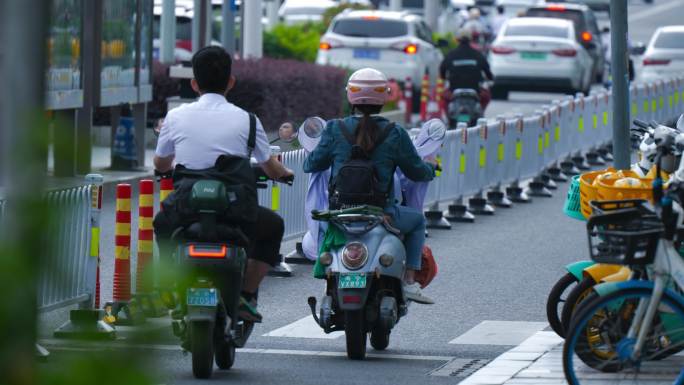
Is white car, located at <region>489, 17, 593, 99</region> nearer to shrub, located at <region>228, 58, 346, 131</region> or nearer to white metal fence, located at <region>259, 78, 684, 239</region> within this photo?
shrub, located at <region>228, 58, 346, 131</region>

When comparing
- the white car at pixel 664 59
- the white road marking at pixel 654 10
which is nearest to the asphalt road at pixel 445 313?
the white car at pixel 664 59

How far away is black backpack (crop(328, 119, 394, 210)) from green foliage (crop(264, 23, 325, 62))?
27.4 metres

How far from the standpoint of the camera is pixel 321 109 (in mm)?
25156

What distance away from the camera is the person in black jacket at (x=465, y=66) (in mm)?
23719

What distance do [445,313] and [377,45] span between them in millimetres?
20755

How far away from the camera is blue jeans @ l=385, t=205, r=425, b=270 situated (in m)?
8.34

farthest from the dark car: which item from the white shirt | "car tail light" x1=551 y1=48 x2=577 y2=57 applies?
the white shirt

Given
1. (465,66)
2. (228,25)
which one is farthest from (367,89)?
(228,25)

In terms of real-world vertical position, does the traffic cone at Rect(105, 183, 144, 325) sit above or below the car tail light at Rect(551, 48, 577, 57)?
above

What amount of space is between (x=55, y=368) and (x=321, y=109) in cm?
2320

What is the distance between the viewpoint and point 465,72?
2388cm

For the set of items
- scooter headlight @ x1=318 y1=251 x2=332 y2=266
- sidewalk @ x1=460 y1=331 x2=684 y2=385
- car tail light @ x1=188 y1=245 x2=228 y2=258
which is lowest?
sidewalk @ x1=460 y1=331 x2=684 y2=385

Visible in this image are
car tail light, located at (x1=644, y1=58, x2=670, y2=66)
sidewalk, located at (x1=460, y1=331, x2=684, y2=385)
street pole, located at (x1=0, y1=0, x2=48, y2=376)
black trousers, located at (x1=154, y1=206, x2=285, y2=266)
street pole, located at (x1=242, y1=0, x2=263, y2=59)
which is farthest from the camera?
car tail light, located at (x1=644, y1=58, x2=670, y2=66)

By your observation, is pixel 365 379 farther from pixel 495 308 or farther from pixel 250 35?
pixel 250 35
